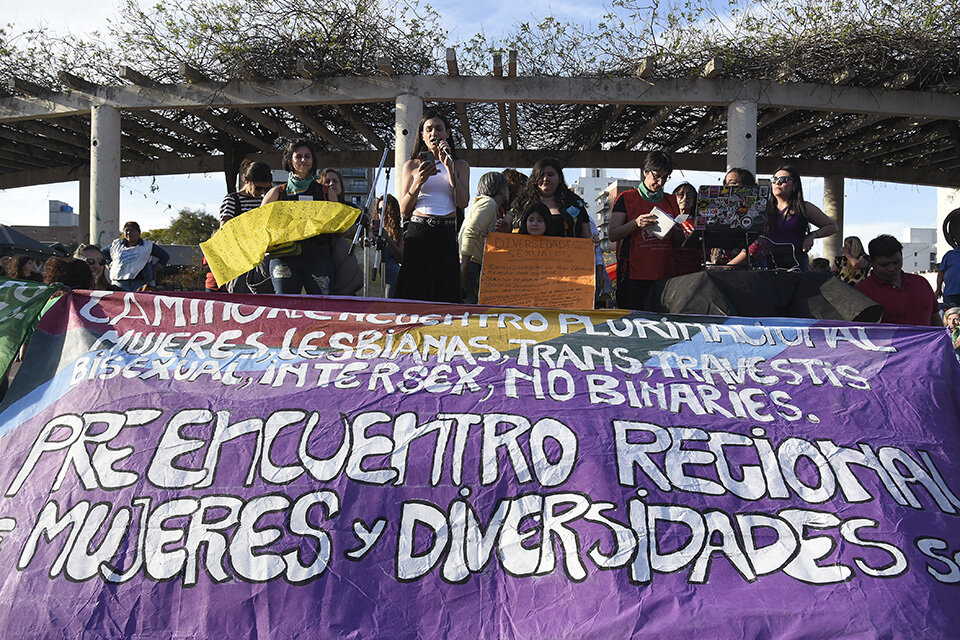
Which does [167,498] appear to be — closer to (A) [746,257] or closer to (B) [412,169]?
(B) [412,169]

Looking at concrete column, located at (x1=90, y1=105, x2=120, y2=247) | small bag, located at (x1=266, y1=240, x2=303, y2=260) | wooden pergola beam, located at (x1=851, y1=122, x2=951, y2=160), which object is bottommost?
small bag, located at (x1=266, y1=240, x2=303, y2=260)

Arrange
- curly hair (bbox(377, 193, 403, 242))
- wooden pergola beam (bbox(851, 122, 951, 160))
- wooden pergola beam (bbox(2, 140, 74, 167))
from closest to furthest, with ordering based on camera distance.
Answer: curly hair (bbox(377, 193, 403, 242)), wooden pergola beam (bbox(851, 122, 951, 160)), wooden pergola beam (bbox(2, 140, 74, 167))

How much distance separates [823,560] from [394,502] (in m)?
1.26

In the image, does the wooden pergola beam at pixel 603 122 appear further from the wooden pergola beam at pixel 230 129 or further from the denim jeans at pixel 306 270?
the denim jeans at pixel 306 270

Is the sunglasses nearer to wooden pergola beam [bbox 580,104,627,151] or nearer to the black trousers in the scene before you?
the black trousers

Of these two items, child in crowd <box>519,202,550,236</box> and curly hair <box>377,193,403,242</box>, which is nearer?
child in crowd <box>519,202,550,236</box>

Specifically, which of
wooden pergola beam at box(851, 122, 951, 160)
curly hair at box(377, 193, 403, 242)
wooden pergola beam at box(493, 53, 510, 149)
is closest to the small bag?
curly hair at box(377, 193, 403, 242)

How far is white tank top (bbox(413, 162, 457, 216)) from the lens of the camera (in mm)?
4270

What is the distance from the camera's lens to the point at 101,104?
9.00 metres

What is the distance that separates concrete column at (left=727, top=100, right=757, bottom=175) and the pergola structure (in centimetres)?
2

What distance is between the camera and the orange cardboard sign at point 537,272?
374 cm

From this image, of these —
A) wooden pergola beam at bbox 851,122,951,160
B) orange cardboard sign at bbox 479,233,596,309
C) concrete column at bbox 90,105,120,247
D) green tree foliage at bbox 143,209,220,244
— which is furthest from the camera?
green tree foliage at bbox 143,209,220,244

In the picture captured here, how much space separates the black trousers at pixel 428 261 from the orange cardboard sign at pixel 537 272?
39 centimetres

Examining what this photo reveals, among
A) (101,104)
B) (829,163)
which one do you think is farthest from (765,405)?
(829,163)
